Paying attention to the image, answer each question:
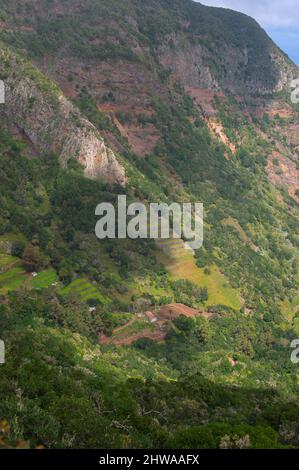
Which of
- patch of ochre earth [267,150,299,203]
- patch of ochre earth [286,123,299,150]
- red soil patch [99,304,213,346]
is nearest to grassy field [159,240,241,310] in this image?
red soil patch [99,304,213,346]

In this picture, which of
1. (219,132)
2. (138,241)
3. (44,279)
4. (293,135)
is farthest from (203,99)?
(44,279)

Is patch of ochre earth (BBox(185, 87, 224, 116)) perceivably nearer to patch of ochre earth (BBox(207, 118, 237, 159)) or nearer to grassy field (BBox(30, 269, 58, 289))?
patch of ochre earth (BBox(207, 118, 237, 159))

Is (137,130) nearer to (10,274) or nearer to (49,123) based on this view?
(49,123)

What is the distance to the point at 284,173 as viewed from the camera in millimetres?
177875

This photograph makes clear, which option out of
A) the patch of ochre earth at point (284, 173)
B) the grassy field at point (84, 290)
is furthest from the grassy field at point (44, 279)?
the patch of ochre earth at point (284, 173)

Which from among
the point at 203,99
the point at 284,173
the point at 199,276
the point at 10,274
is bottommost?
the point at 199,276

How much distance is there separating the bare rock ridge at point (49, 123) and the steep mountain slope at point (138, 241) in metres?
0.26

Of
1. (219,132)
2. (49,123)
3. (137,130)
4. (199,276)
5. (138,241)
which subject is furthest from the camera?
(219,132)

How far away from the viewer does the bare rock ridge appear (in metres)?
102

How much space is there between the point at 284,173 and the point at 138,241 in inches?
3701

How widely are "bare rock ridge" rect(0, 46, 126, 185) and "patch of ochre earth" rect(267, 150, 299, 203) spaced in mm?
82853

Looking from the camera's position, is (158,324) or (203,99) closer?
(158,324)

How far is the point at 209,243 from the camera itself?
372 feet

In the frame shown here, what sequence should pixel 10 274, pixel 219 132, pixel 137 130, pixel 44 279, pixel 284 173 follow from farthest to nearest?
pixel 284 173, pixel 219 132, pixel 137 130, pixel 44 279, pixel 10 274
